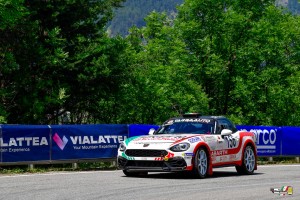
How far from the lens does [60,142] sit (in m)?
19.8

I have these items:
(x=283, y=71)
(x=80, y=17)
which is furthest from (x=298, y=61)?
(x=80, y=17)

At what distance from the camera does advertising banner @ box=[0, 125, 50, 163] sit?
60.3 feet

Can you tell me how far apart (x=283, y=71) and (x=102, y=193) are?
42442mm

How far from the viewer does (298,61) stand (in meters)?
57.0

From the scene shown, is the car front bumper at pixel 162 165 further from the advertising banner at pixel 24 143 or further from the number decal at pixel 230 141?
the advertising banner at pixel 24 143

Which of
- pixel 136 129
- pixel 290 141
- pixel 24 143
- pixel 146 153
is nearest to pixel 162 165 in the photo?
pixel 146 153

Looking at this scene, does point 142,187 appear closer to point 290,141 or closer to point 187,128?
point 187,128

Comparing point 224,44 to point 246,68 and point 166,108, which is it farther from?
point 166,108

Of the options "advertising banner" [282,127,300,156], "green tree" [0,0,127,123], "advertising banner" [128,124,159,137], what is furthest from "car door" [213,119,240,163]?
"green tree" [0,0,127,123]

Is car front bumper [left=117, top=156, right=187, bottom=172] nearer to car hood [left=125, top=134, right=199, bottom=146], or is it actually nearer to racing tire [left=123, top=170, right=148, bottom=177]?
car hood [left=125, top=134, right=199, bottom=146]

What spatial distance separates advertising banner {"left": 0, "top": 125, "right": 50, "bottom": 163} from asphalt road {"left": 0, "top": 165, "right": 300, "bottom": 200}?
238 cm

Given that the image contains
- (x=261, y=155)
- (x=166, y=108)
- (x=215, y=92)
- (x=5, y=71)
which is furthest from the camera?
(x=215, y=92)

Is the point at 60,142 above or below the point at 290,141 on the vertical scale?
above

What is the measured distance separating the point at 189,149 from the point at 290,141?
1396 centimetres
